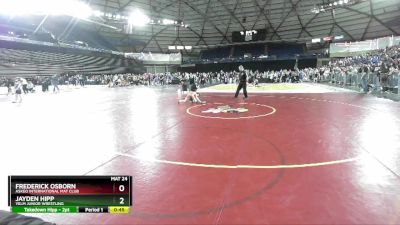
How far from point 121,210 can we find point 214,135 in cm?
497

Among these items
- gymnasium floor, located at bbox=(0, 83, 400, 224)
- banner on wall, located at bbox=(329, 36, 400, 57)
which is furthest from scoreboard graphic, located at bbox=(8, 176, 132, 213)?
banner on wall, located at bbox=(329, 36, 400, 57)

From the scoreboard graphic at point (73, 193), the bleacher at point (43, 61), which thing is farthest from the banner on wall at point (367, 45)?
the scoreboard graphic at point (73, 193)

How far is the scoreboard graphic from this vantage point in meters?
2.93

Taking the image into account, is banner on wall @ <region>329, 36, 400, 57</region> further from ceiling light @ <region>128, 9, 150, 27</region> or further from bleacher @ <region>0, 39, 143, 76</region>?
bleacher @ <region>0, 39, 143, 76</region>

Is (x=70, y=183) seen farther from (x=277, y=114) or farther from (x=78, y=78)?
(x=78, y=78)

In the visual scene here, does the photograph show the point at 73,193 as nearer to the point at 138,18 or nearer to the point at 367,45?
the point at 138,18

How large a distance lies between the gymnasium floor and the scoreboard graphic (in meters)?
0.62

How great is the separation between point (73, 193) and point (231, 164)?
3.02m

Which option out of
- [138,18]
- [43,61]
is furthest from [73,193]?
[138,18]

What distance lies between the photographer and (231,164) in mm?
5398

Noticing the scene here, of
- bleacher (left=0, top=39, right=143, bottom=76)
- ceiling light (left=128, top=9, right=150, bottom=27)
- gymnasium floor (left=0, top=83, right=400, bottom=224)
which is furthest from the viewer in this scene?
ceiling light (left=128, top=9, right=150, bottom=27)

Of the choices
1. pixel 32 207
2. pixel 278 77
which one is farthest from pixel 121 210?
pixel 278 77

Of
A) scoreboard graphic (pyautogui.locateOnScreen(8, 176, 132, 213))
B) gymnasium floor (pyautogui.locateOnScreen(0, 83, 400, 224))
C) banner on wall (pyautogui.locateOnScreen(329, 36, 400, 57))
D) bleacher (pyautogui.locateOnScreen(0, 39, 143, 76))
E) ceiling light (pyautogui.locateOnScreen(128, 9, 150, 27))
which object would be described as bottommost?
gymnasium floor (pyautogui.locateOnScreen(0, 83, 400, 224))

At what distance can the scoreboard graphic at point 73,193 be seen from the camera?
2930 millimetres
